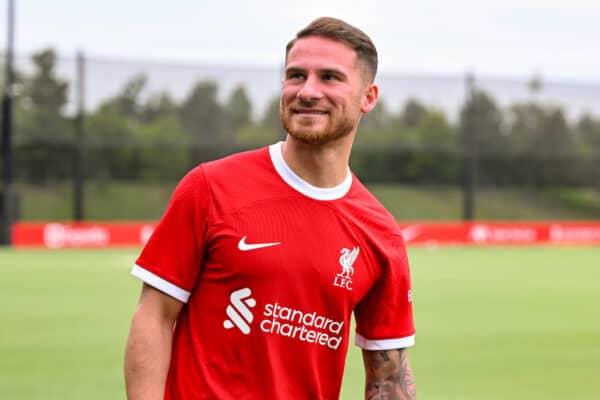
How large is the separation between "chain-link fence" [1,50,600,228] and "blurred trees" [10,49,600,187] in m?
0.04

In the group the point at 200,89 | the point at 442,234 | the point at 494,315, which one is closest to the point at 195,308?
the point at 494,315

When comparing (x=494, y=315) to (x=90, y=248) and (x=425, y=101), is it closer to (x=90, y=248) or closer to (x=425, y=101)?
(x=90, y=248)

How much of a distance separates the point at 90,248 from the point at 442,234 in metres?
9.59

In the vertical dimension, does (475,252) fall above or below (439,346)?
below

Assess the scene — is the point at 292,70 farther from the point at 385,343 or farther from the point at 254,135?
the point at 254,135

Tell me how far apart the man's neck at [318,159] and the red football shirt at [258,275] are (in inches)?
1.1

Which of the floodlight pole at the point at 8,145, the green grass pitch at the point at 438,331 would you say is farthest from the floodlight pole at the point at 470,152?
the floodlight pole at the point at 8,145

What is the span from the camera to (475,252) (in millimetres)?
26844

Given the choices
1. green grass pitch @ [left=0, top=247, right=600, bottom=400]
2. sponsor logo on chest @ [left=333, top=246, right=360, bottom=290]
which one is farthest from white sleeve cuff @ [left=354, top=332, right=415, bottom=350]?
green grass pitch @ [left=0, top=247, right=600, bottom=400]

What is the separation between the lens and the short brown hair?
3.38m

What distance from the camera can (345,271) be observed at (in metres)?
3.47

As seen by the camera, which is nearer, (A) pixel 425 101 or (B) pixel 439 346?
(B) pixel 439 346

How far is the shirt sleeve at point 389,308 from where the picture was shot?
3.64 meters

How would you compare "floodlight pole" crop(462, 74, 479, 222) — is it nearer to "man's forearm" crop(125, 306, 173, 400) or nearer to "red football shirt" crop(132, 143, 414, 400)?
"red football shirt" crop(132, 143, 414, 400)
